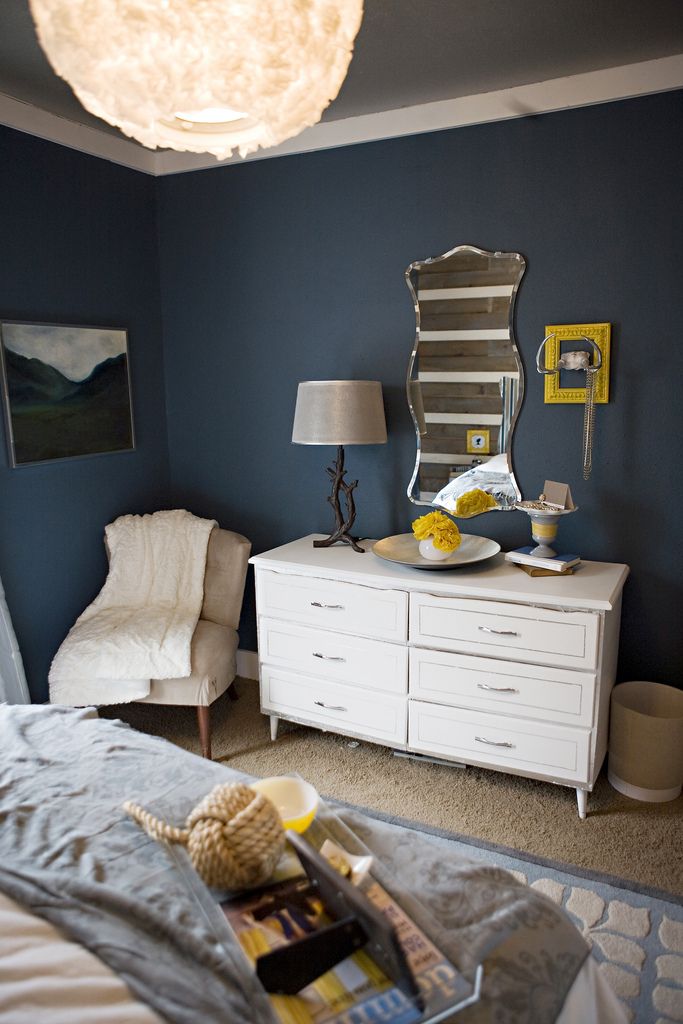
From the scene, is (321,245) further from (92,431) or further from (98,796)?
(98,796)

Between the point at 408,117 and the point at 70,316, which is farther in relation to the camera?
the point at 70,316

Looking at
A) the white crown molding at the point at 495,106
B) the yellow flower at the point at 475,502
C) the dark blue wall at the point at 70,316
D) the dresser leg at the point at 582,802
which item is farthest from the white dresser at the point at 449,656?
the white crown molding at the point at 495,106

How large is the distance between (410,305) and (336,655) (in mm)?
1483

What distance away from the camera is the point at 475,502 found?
10.0ft

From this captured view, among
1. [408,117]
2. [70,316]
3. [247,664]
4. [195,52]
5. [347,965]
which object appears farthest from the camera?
[247,664]

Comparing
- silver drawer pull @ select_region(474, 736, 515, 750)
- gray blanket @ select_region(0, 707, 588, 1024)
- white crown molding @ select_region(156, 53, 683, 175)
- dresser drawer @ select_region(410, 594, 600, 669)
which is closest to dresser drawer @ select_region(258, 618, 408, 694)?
dresser drawer @ select_region(410, 594, 600, 669)

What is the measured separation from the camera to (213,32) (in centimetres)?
112

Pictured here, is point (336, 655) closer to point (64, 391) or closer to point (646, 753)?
point (646, 753)

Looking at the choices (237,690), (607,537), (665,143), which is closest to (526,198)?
(665,143)

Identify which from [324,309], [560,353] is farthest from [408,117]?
[560,353]

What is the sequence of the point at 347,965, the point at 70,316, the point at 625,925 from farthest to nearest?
the point at 70,316 → the point at 625,925 → the point at 347,965

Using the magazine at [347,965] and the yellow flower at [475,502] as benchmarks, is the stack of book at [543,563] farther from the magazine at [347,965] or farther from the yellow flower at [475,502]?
the magazine at [347,965]

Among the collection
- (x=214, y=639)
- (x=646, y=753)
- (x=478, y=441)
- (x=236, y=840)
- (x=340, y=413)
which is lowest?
(x=646, y=753)

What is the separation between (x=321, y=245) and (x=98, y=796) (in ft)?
8.37
